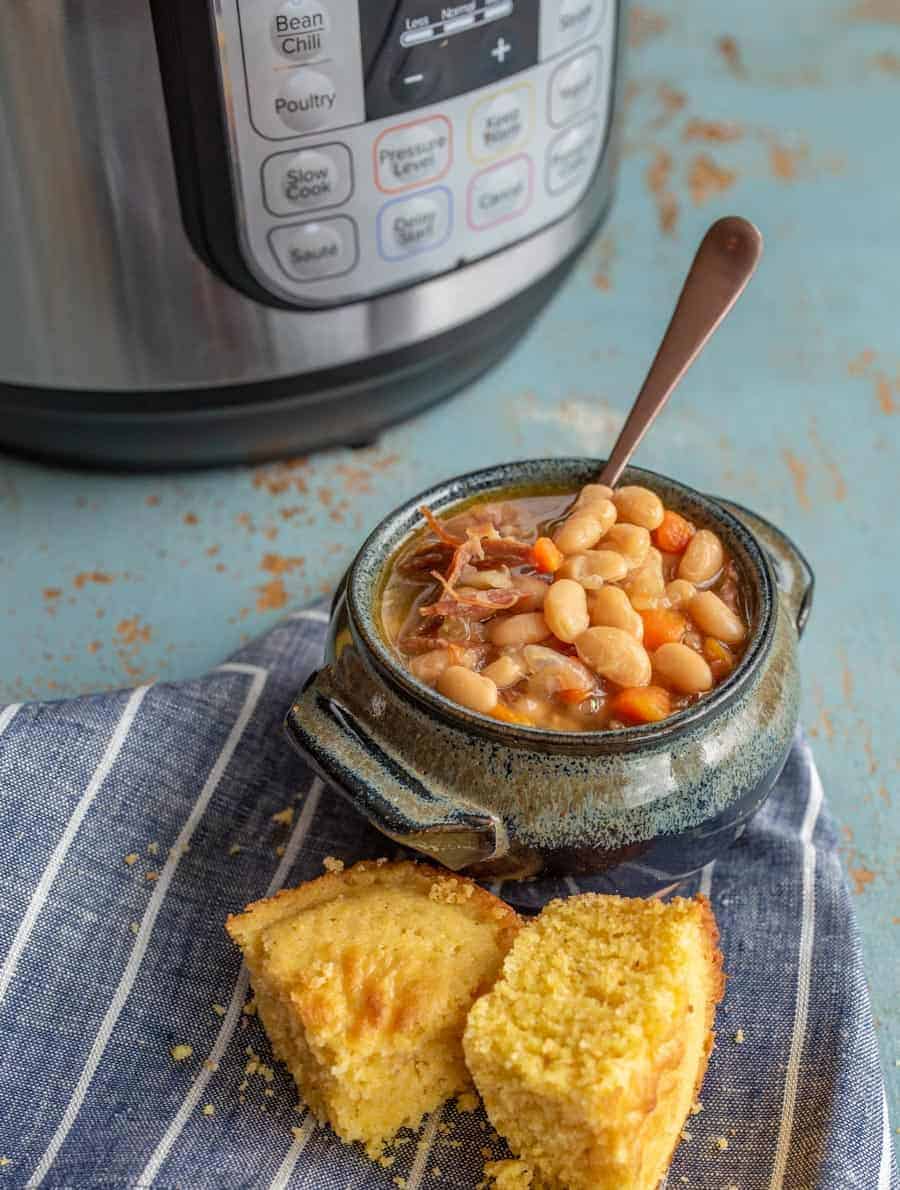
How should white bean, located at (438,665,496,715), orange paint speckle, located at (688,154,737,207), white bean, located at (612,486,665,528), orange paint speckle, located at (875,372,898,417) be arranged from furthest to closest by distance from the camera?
orange paint speckle, located at (688,154,737,207)
orange paint speckle, located at (875,372,898,417)
white bean, located at (612,486,665,528)
white bean, located at (438,665,496,715)

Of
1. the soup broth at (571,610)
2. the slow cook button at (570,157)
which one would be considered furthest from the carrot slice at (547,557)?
the slow cook button at (570,157)

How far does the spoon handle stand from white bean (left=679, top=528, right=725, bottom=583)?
0.09 metres

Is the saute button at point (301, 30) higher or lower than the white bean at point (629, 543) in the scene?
higher

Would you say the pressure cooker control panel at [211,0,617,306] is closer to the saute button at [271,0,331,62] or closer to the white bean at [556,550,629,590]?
the saute button at [271,0,331,62]

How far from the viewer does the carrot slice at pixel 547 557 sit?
35.7 inches

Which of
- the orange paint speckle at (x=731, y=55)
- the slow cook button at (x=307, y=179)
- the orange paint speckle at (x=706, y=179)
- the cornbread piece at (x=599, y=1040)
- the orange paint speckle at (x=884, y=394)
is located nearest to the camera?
the cornbread piece at (x=599, y=1040)

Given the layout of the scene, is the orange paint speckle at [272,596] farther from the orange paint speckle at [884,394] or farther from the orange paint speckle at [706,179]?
the orange paint speckle at [706,179]

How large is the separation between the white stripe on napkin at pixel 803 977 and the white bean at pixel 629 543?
0.76 ft

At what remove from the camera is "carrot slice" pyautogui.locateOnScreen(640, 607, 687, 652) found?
88cm

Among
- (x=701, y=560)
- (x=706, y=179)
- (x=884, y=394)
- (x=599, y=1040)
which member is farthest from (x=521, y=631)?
(x=706, y=179)

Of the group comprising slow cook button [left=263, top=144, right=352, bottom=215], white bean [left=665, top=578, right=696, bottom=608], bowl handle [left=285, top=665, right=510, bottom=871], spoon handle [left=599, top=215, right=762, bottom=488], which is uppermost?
slow cook button [left=263, top=144, right=352, bottom=215]

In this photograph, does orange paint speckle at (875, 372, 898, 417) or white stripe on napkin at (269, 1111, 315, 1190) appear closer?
white stripe on napkin at (269, 1111, 315, 1190)

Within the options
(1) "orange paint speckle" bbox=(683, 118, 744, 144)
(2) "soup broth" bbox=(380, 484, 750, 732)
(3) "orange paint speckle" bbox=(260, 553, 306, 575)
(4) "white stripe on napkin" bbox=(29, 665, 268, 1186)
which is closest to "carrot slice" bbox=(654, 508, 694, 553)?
(2) "soup broth" bbox=(380, 484, 750, 732)

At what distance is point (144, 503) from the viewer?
1.32 m
